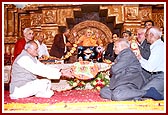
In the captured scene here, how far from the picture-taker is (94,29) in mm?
7223

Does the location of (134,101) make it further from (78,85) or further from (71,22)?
(71,22)

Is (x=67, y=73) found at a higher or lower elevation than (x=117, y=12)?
lower

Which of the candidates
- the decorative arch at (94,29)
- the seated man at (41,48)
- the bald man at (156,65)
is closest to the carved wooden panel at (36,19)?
the seated man at (41,48)

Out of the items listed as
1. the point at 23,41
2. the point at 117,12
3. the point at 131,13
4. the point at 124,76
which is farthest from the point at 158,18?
the point at 23,41

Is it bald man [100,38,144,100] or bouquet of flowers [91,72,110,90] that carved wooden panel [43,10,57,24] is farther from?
bald man [100,38,144,100]

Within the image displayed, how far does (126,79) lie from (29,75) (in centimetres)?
131

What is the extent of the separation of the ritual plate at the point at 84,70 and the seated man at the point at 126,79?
369 mm

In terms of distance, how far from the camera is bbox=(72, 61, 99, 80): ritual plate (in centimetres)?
582

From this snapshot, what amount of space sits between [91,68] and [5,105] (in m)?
1.37

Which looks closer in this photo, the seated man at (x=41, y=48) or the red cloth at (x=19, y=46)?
the red cloth at (x=19, y=46)

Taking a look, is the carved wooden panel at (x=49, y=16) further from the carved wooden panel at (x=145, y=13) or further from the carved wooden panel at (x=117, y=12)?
the carved wooden panel at (x=145, y=13)

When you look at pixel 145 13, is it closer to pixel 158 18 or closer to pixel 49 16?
pixel 158 18

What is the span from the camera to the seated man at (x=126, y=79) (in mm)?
5340

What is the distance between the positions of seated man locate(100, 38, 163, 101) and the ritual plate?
0.37m
